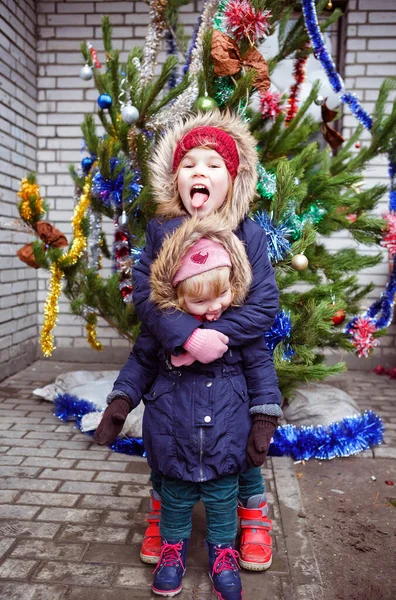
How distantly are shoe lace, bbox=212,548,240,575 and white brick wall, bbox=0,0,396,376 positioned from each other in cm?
389

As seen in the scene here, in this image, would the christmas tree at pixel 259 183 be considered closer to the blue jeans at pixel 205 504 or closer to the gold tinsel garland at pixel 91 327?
the gold tinsel garland at pixel 91 327

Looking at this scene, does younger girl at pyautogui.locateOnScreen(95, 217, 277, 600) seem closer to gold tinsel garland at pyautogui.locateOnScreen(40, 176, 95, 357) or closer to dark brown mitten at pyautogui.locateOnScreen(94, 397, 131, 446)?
dark brown mitten at pyautogui.locateOnScreen(94, 397, 131, 446)

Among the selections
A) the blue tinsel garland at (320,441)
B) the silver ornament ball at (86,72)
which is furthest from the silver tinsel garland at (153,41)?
the blue tinsel garland at (320,441)

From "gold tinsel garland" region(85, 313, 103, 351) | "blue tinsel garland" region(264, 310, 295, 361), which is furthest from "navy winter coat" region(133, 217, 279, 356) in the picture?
"gold tinsel garland" region(85, 313, 103, 351)

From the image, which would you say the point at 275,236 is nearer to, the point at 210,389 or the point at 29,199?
the point at 210,389

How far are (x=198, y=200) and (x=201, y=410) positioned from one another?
82cm

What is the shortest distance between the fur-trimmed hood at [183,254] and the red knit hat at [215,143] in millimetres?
310

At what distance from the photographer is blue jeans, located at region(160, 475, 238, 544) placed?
6.91 feet

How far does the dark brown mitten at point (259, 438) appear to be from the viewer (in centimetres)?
204

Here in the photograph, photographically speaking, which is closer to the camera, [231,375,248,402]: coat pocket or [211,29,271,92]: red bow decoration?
[231,375,248,402]: coat pocket

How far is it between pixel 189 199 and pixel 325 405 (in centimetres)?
237

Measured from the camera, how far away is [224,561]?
2.11m

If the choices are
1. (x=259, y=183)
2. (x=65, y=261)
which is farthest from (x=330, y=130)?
(x=65, y=261)

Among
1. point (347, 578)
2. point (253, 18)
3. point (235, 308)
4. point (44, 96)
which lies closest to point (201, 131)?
point (235, 308)
